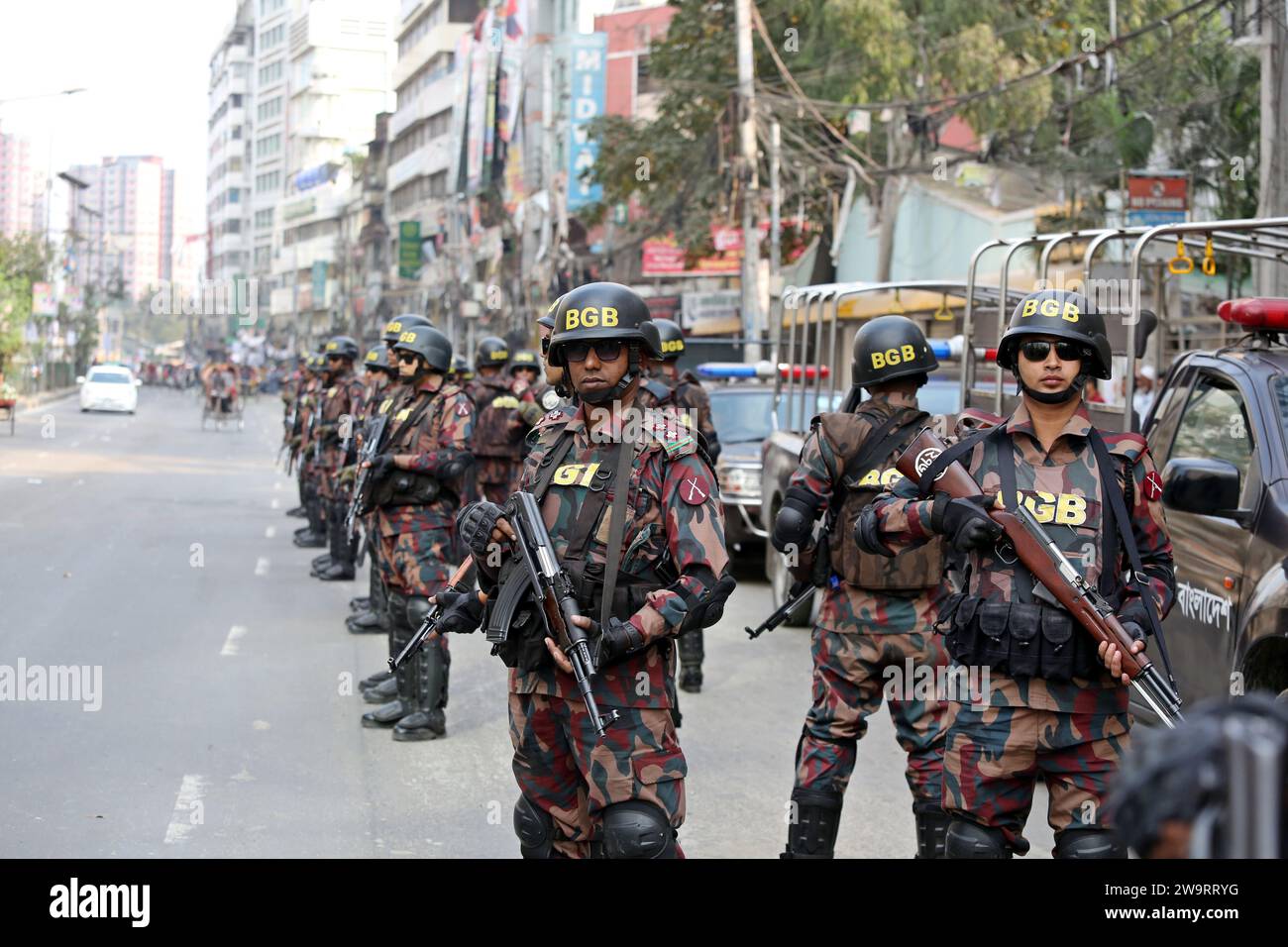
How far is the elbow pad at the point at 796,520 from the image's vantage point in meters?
5.40

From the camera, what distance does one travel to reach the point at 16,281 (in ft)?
140

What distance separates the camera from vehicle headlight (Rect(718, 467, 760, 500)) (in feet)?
44.2

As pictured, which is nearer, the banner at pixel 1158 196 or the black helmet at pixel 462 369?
the black helmet at pixel 462 369

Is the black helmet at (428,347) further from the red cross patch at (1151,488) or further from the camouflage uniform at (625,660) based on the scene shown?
the red cross patch at (1151,488)

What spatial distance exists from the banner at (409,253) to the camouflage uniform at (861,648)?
75.5 meters

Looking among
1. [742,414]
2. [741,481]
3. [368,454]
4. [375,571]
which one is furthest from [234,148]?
[368,454]

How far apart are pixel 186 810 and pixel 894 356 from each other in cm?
320

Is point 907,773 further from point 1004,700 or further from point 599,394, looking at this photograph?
point 599,394

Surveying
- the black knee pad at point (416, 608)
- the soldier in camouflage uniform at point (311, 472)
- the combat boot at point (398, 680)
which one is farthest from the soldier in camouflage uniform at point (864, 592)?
the soldier in camouflage uniform at point (311, 472)

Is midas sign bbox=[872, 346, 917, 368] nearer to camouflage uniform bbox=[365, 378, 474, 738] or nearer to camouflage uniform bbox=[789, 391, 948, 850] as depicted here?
camouflage uniform bbox=[789, 391, 948, 850]

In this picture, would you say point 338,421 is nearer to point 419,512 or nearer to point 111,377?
point 419,512
